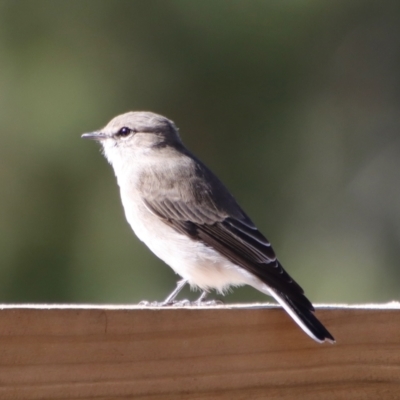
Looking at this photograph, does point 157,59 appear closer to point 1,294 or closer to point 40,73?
point 40,73

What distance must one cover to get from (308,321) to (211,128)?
6.46 m

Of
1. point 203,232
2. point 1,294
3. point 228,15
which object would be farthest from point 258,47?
point 203,232

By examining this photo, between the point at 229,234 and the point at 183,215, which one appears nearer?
the point at 229,234

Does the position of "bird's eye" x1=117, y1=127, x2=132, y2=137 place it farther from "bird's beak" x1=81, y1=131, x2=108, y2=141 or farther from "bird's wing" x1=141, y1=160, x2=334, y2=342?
"bird's wing" x1=141, y1=160, x2=334, y2=342

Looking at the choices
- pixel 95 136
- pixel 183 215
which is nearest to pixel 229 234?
pixel 183 215

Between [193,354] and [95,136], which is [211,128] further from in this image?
[193,354]

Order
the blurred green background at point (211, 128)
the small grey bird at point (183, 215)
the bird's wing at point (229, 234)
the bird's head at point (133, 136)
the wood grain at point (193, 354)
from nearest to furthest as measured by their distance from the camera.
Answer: the wood grain at point (193, 354), the bird's wing at point (229, 234), the small grey bird at point (183, 215), the bird's head at point (133, 136), the blurred green background at point (211, 128)

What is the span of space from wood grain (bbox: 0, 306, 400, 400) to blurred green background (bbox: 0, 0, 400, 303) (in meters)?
5.13

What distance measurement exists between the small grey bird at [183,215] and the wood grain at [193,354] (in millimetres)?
442

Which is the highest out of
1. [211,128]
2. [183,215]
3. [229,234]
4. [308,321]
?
[308,321]

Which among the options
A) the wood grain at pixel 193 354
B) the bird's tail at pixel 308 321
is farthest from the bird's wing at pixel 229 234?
the wood grain at pixel 193 354

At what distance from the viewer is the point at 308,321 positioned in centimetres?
357

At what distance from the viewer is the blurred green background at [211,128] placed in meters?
9.20

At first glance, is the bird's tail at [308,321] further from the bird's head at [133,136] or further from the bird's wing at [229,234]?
the bird's head at [133,136]
